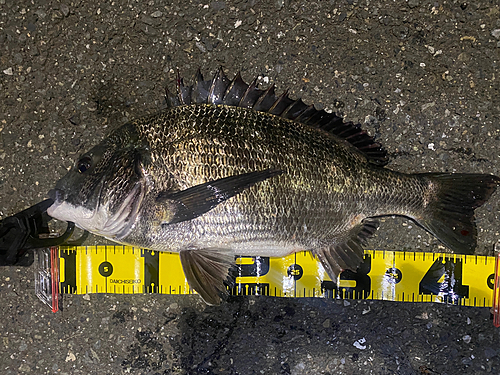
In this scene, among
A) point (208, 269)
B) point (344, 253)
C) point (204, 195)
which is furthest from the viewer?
point (344, 253)

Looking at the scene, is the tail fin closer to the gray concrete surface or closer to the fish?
the fish

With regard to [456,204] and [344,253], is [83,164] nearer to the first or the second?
[344,253]

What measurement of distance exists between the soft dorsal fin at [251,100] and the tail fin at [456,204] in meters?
0.46

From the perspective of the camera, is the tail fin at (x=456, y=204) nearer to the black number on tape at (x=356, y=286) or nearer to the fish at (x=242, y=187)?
the fish at (x=242, y=187)

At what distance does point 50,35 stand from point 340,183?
7.23 ft

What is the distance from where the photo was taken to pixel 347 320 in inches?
95.1

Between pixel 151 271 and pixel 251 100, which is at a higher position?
pixel 251 100

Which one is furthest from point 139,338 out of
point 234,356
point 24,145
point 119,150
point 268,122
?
point 268,122

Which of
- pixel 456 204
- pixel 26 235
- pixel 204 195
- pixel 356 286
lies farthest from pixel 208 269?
pixel 456 204

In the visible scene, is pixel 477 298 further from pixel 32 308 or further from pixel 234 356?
pixel 32 308

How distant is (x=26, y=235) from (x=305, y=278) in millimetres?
1843

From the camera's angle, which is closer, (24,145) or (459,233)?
(459,233)

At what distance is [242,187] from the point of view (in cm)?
189

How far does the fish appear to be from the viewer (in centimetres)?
191
